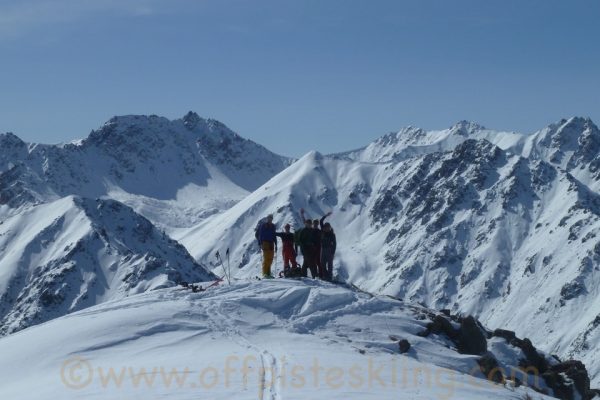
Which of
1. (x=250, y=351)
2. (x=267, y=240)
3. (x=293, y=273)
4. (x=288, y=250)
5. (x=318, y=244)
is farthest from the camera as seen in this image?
(x=288, y=250)

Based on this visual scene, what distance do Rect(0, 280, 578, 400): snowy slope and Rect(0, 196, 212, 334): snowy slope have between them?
120675 millimetres

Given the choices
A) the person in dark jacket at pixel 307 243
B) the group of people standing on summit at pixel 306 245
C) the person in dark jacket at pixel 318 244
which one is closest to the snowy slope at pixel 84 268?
the group of people standing on summit at pixel 306 245

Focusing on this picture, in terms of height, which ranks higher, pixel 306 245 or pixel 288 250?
pixel 306 245

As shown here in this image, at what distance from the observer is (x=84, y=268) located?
177625 mm

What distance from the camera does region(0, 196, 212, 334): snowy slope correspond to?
166 m

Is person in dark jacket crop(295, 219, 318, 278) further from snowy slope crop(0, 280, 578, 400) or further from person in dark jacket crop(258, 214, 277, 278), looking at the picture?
snowy slope crop(0, 280, 578, 400)

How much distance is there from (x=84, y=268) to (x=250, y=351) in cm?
15543

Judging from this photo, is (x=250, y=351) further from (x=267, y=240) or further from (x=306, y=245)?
(x=267, y=240)

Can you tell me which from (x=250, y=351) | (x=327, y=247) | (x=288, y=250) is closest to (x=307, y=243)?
(x=327, y=247)

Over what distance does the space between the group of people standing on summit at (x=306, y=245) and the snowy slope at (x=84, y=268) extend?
116359 mm

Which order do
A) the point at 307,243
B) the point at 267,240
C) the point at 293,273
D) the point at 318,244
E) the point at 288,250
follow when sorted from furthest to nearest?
1. the point at 288,250
2. the point at 293,273
3. the point at 267,240
4. the point at 318,244
5. the point at 307,243

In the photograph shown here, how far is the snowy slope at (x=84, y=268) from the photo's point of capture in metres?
166

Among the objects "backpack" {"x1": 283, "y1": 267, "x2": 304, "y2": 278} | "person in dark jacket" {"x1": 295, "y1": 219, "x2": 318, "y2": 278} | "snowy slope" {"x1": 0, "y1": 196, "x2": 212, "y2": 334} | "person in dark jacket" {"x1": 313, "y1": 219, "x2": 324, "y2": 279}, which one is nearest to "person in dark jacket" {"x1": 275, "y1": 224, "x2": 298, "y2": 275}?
"backpack" {"x1": 283, "y1": 267, "x2": 304, "y2": 278}

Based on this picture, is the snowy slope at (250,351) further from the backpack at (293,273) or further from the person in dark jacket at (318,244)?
the backpack at (293,273)
